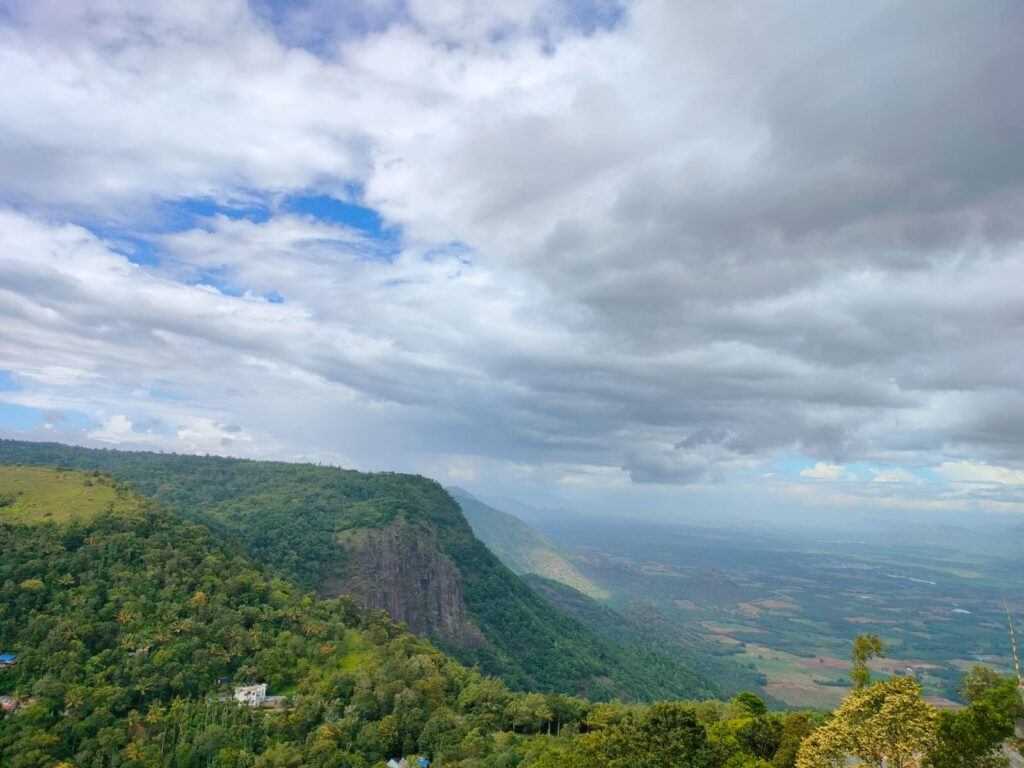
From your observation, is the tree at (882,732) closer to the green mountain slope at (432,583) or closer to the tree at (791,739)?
the tree at (791,739)

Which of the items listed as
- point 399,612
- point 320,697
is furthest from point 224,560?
point 399,612

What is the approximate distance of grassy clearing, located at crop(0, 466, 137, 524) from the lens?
101 m

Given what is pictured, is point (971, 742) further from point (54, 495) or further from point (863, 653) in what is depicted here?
point (54, 495)

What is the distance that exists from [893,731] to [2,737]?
80015 millimetres

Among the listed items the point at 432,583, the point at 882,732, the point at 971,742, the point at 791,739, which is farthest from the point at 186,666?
the point at 432,583

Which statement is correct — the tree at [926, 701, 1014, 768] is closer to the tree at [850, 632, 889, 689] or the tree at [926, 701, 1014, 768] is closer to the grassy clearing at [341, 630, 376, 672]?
the tree at [850, 632, 889, 689]

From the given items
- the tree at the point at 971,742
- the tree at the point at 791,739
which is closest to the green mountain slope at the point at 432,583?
the tree at the point at 791,739

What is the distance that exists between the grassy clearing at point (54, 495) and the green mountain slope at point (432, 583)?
26802 millimetres

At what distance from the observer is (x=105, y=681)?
226 ft

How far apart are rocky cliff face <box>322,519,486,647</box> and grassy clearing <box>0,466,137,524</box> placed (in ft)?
179

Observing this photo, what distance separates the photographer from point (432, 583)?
162125 mm

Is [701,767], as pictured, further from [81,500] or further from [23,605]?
[81,500]

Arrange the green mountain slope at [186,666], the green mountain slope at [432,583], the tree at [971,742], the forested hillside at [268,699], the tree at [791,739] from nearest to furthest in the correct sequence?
the tree at [971,742] → the tree at [791,739] → the forested hillside at [268,699] → the green mountain slope at [186,666] → the green mountain slope at [432,583]

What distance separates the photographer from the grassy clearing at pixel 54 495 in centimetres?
10056
